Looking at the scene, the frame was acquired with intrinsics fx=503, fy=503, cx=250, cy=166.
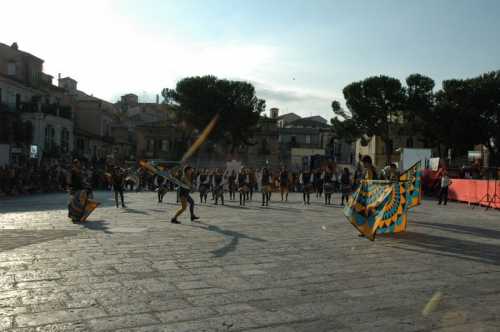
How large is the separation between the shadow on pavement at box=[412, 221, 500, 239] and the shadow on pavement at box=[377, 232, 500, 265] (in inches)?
56.8

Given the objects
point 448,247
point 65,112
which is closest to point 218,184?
point 448,247

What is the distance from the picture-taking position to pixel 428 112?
2459 inches

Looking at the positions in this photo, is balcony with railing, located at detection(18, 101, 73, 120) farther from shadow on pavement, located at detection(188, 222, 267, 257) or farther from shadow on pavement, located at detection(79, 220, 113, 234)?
shadow on pavement, located at detection(188, 222, 267, 257)

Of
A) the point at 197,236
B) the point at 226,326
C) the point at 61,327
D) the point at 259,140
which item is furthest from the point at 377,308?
the point at 259,140

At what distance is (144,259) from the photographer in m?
8.34

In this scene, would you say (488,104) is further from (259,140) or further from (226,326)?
(226,326)

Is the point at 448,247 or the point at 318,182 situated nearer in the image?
the point at 448,247

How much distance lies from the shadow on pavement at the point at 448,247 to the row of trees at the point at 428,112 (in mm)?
51400

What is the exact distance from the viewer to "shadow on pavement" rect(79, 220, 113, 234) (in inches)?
498

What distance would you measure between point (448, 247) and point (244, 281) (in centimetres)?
537

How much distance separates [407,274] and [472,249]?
3.28 meters

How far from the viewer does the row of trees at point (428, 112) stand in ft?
194


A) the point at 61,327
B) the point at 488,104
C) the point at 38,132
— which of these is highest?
the point at 488,104

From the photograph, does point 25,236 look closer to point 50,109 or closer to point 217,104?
point 50,109
